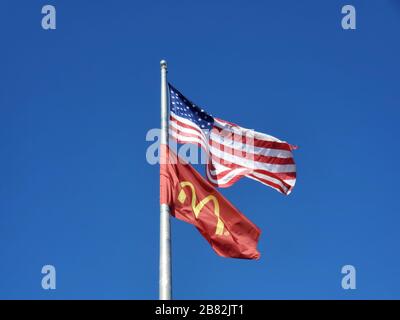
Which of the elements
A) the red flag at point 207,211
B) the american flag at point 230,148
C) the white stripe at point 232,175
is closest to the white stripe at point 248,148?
the american flag at point 230,148

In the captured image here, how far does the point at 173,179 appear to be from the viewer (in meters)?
19.0

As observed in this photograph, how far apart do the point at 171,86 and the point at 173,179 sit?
110 inches

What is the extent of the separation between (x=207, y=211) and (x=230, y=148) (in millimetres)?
2247

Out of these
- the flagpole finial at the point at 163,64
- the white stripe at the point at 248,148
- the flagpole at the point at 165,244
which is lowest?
the flagpole at the point at 165,244

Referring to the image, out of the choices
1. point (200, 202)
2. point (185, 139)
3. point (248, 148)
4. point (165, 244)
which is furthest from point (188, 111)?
point (165, 244)

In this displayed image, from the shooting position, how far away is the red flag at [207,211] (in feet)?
62.1

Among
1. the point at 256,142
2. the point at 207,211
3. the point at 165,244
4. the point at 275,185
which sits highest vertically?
the point at 256,142

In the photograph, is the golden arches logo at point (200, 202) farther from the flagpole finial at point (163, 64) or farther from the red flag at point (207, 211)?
the flagpole finial at point (163, 64)

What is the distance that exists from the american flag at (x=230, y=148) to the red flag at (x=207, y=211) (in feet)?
2.76

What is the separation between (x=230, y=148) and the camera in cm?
2108

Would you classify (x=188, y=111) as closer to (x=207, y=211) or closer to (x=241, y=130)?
(x=241, y=130)

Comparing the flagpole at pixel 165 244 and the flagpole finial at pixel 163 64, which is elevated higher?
the flagpole finial at pixel 163 64
